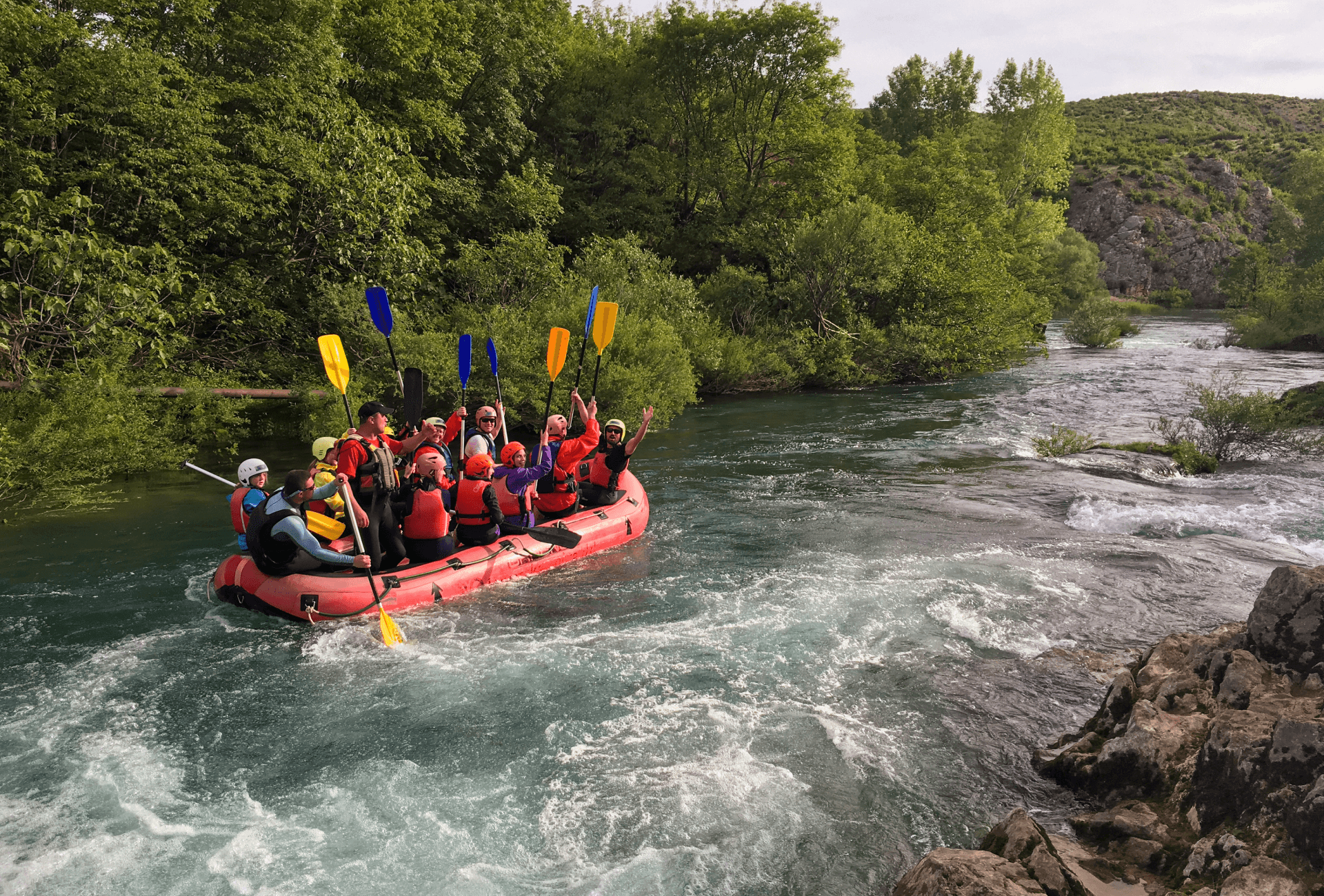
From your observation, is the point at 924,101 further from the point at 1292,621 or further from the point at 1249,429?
the point at 1292,621

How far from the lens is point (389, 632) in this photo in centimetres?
600

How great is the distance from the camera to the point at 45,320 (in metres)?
9.77

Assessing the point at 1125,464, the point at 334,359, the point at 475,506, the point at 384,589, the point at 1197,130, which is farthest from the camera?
the point at 1197,130

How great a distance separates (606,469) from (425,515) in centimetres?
225

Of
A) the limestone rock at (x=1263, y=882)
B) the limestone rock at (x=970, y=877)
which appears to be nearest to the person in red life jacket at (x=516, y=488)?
the limestone rock at (x=970, y=877)

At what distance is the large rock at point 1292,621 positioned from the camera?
12.4ft

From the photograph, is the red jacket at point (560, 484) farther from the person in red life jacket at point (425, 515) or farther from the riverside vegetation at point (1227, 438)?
the riverside vegetation at point (1227, 438)

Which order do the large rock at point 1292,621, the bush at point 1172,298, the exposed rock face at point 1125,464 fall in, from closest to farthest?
the large rock at point 1292,621 < the exposed rock face at point 1125,464 < the bush at point 1172,298

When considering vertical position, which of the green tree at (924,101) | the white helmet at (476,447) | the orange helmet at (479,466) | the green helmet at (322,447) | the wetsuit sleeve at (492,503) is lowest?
the wetsuit sleeve at (492,503)

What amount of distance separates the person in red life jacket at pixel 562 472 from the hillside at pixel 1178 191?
4905 centimetres

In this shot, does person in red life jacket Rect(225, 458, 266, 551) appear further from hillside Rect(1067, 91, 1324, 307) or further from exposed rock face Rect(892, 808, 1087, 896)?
hillside Rect(1067, 91, 1324, 307)

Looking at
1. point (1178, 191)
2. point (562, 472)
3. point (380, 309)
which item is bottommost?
point (562, 472)

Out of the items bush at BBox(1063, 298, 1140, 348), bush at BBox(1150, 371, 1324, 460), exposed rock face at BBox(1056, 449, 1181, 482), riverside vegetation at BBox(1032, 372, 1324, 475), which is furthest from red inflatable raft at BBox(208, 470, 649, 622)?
bush at BBox(1063, 298, 1140, 348)

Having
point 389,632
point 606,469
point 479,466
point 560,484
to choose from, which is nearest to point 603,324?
point 606,469
